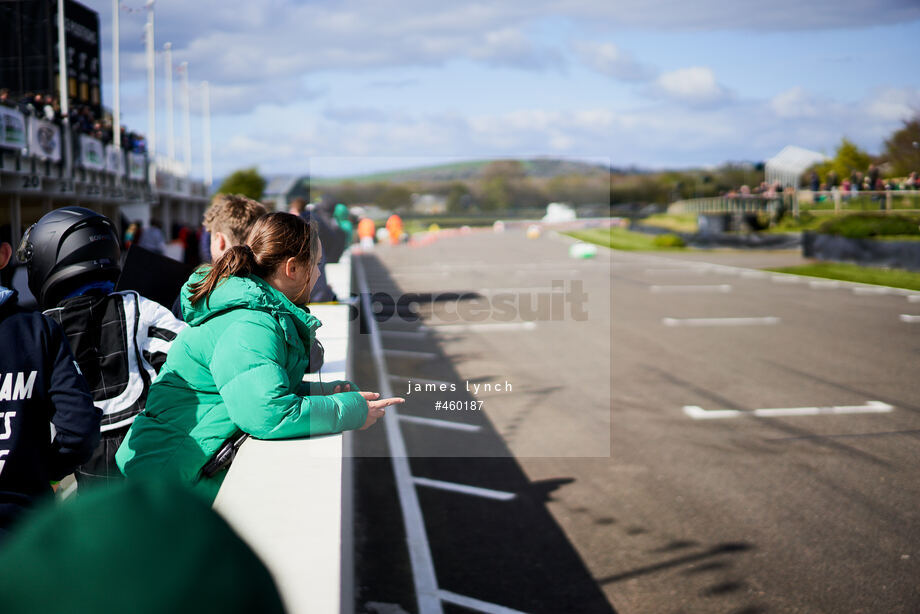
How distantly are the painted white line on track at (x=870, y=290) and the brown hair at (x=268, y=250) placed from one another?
1755 centimetres

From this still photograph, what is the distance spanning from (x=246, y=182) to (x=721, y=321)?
92964 millimetres

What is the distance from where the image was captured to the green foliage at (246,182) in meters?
99.1

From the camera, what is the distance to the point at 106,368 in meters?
3.21

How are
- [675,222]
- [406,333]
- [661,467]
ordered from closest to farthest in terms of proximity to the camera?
[661,467] → [406,333] → [675,222]

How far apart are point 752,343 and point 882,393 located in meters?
3.58

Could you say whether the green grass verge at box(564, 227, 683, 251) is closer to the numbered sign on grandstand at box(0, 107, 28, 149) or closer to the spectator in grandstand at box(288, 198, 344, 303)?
the numbered sign on grandstand at box(0, 107, 28, 149)

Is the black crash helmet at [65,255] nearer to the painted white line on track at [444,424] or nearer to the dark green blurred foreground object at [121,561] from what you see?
the dark green blurred foreground object at [121,561]

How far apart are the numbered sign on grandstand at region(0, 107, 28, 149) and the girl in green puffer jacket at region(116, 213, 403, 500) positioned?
16991 mm

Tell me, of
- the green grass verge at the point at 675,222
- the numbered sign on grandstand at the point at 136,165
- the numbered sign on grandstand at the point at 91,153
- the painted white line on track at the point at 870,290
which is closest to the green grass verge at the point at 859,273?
the painted white line on track at the point at 870,290

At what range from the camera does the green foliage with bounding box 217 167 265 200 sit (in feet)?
325

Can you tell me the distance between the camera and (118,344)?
126 inches

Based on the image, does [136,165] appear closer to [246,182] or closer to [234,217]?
[234,217]

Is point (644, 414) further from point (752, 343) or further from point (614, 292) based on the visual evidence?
point (614, 292)

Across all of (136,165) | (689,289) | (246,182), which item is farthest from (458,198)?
(246,182)
